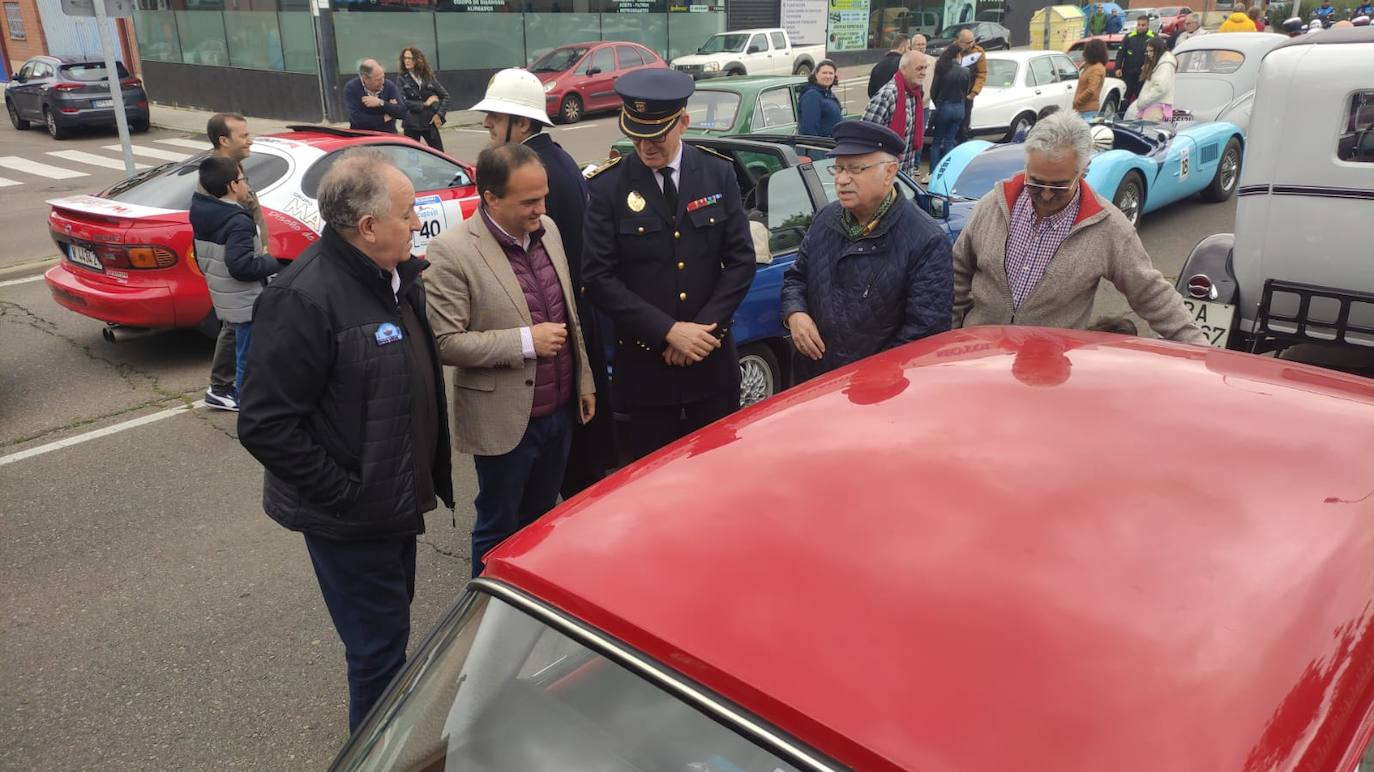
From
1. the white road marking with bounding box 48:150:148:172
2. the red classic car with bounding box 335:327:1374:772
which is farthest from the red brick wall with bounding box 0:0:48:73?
the red classic car with bounding box 335:327:1374:772

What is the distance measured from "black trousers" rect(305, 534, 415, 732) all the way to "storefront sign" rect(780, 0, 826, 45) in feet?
101

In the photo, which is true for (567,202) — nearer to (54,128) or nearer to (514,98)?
(514,98)

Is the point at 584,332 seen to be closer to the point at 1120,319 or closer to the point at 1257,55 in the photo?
the point at 1120,319

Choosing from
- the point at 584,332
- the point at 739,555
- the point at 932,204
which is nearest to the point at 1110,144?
the point at 932,204

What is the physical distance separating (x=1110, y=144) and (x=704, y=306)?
7.07 m

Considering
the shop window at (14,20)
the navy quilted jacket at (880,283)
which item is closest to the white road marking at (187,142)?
the shop window at (14,20)

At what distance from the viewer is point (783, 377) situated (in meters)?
5.64

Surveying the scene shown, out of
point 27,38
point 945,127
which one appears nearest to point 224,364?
point 945,127

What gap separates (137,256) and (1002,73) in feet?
41.7

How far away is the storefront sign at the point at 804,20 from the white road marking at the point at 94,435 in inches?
1105

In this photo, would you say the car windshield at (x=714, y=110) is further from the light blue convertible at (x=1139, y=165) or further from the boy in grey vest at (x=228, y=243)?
the boy in grey vest at (x=228, y=243)

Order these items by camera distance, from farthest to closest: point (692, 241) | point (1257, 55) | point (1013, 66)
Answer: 1. point (1013, 66)
2. point (1257, 55)
3. point (692, 241)

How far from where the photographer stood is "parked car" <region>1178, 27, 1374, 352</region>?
183 inches

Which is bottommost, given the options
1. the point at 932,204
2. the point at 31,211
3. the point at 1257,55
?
the point at 31,211
